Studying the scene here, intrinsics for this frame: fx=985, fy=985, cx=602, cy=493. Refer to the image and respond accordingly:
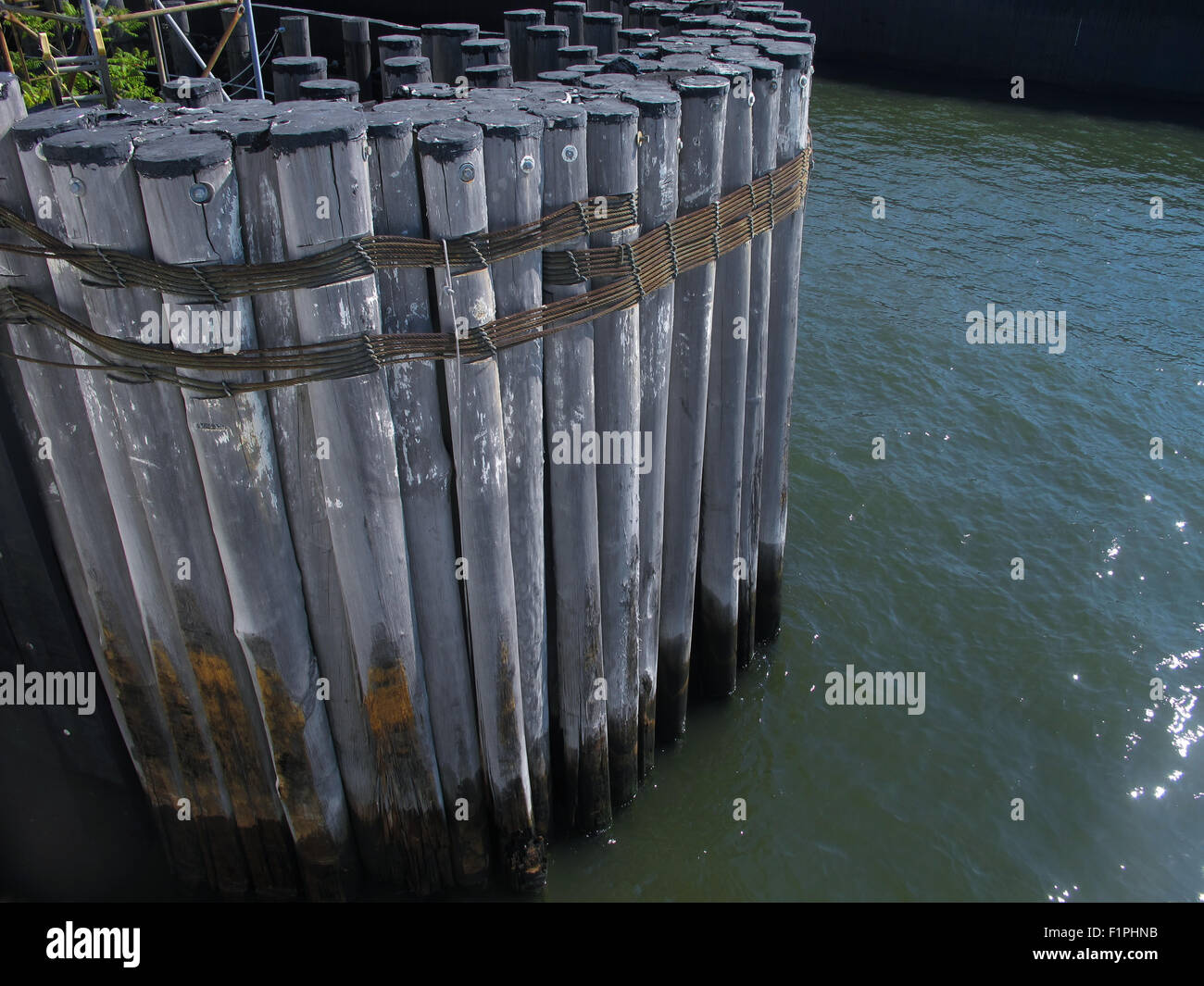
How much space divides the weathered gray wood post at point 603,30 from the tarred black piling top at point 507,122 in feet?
19.9

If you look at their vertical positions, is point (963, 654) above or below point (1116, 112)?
below

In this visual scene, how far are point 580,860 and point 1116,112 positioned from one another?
28.8 metres

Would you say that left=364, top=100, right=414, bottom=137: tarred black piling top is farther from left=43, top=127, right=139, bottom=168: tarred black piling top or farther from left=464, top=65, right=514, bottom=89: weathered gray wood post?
left=464, top=65, right=514, bottom=89: weathered gray wood post

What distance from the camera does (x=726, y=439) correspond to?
824 cm

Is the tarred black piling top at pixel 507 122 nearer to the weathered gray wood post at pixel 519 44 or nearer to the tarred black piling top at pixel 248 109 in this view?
the tarred black piling top at pixel 248 109

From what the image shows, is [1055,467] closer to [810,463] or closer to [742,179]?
[810,463]

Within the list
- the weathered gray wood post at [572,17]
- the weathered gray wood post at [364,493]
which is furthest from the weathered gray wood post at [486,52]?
the weathered gray wood post at [364,493]

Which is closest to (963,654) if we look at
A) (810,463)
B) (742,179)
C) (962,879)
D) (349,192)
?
(962,879)

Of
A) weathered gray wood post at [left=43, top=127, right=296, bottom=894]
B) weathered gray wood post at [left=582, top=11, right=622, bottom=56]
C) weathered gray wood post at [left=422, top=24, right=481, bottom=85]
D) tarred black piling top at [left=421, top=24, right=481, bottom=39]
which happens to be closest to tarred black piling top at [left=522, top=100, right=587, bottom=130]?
weathered gray wood post at [left=43, top=127, right=296, bottom=894]

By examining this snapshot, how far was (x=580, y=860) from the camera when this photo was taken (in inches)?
321

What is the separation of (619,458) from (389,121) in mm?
2783

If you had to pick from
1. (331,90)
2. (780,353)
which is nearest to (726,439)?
(780,353)

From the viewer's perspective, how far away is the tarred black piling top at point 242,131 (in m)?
5.12

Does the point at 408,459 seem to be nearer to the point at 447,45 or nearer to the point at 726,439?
the point at 726,439
